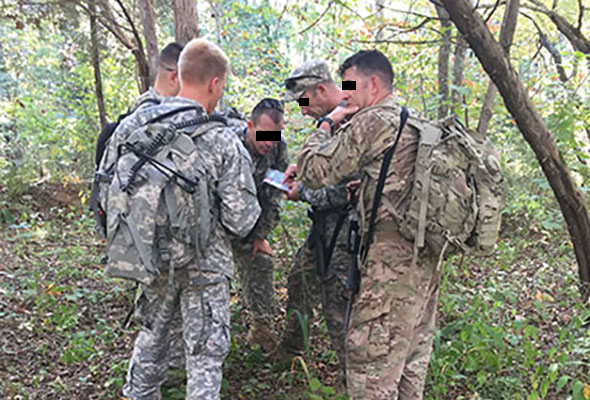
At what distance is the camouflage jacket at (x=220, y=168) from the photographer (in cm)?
247

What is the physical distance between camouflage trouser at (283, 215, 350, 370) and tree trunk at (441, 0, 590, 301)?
5.41 ft

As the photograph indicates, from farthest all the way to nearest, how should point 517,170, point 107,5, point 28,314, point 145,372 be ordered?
point 517,170 < point 107,5 < point 28,314 < point 145,372

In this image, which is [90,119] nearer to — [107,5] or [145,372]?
[107,5]

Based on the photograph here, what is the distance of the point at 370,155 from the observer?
8.04ft

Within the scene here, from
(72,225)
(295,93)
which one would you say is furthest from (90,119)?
(295,93)

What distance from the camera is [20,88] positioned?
19609 millimetres

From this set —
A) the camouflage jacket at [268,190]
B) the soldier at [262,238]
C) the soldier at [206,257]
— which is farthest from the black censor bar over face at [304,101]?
the soldier at [206,257]

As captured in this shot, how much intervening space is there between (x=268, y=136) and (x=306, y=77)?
0.51m

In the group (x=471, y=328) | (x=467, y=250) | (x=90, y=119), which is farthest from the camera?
(x=90, y=119)

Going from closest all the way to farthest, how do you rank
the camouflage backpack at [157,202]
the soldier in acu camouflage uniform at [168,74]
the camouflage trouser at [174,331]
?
the camouflage backpack at [157,202], the camouflage trouser at [174,331], the soldier in acu camouflage uniform at [168,74]

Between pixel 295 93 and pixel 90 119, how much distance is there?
329 inches

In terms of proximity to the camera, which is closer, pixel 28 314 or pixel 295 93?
pixel 295 93

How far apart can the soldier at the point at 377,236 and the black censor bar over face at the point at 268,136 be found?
0.80 metres

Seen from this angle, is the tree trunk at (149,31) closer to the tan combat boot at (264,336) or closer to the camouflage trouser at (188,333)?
the tan combat boot at (264,336)
